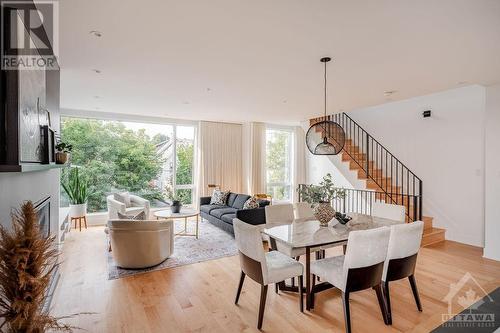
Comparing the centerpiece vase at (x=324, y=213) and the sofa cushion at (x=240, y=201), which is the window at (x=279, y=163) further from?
the centerpiece vase at (x=324, y=213)

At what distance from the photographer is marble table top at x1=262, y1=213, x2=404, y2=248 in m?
2.40

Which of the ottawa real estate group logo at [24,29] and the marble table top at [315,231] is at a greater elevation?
the ottawa real estate group logo at [24,29]

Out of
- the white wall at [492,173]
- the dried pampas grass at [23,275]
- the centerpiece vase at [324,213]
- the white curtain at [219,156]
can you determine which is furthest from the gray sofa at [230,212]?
the white wall at [492,173]

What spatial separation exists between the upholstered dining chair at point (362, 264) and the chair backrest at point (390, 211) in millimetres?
1290

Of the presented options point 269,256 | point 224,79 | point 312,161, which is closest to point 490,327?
point 269,256

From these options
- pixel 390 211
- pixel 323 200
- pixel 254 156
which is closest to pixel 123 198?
pixel 254 156

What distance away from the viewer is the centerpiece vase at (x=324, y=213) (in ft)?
9.73

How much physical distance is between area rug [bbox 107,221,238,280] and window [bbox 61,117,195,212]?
1.53 meters

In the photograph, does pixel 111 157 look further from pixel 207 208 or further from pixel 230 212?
pixel 230 212

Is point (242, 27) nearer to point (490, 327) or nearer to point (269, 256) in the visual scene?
point (269, 256)

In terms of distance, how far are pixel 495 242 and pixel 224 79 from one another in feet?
16.1

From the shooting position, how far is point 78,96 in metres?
4.88

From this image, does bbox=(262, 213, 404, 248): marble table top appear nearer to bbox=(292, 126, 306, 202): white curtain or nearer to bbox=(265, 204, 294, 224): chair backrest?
bbox=(265, 204, 294, 224): chair backrest

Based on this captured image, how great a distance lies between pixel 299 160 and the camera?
345 inches
